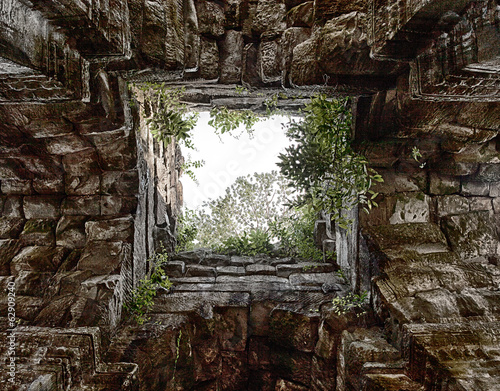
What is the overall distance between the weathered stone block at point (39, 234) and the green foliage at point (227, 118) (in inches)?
84.9

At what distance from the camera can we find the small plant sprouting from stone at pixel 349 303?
2879 millimetres

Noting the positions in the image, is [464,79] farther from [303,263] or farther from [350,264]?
[303,263]

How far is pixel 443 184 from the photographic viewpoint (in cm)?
319

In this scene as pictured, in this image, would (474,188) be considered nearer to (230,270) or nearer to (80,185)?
(230,270)

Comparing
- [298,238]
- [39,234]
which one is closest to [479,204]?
[298,238]

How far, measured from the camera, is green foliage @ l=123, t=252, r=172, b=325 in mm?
2938

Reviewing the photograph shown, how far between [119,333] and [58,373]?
0.54m

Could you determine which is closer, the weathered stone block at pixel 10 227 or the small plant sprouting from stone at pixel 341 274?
the weathered stone block at pixel 10 227

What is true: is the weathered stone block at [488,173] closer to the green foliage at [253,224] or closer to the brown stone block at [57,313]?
the green foliage at [253,224]

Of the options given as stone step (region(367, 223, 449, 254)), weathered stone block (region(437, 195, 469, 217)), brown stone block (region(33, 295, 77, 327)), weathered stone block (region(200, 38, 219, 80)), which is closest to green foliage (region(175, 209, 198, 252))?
brown stone block (region(33, 295, 77, 327))

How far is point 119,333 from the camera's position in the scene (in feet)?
8.72

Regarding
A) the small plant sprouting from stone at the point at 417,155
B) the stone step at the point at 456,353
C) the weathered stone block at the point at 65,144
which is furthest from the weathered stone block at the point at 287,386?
the weathered stone block at the point at 65,144

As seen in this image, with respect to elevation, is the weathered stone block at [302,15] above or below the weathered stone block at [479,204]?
above

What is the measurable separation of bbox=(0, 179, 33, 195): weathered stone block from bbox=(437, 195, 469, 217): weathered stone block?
4412mm
